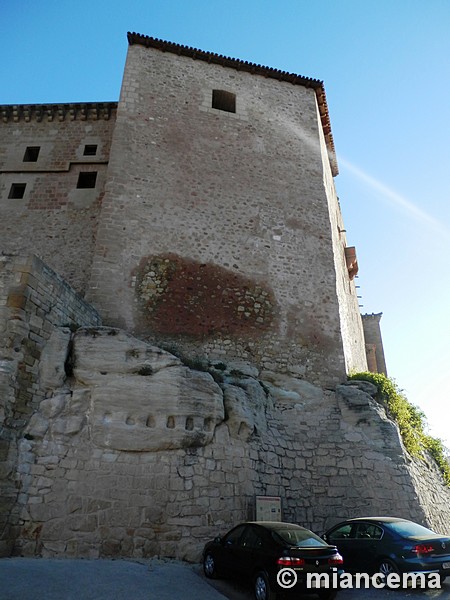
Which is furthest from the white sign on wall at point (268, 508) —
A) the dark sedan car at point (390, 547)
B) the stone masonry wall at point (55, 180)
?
the stone masonry wall at point (55, 180)

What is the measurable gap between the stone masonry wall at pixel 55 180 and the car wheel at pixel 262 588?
30.6 feet

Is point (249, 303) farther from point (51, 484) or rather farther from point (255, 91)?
point (255, 91)

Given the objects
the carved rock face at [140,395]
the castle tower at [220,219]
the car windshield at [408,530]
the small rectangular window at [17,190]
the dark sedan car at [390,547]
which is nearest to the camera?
the dark sedan car at [390,547]

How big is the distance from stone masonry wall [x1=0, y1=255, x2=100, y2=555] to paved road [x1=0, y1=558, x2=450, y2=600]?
99cm

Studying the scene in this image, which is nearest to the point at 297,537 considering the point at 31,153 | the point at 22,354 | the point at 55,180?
the point at 22,354

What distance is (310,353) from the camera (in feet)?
38.2

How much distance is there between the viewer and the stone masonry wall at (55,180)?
13.5 metres

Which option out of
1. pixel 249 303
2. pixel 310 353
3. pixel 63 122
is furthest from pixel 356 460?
pixel 63 122

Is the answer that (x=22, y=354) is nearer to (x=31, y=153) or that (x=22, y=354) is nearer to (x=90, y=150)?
(x=90, y=150)

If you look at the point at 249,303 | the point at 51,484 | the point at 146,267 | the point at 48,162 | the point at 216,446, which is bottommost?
the point at 51,484

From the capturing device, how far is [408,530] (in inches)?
247

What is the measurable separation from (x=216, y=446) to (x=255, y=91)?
12.8 metres

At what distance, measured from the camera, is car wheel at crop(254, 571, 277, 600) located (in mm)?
5073

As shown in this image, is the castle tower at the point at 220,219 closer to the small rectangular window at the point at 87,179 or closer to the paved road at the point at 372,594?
the small rectangular window at the point at 87,179
